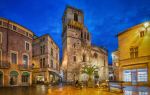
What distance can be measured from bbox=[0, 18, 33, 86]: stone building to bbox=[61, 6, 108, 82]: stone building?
18.7 m

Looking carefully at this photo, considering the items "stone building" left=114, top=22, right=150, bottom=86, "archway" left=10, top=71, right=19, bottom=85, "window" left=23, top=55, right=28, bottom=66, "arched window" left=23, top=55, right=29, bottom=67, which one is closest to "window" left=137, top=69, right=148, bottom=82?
"stone building" left=114, top=22, right=150, bottom=86

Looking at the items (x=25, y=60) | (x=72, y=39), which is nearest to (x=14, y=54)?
(x=25, y=60)

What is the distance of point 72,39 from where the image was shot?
194 ft

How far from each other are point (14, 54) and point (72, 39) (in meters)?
26.3

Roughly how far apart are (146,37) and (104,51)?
4785 centimetres

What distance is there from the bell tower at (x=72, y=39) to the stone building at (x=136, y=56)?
88.9 ft

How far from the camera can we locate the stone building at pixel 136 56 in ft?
84.1

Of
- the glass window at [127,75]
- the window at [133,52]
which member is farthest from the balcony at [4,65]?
the window at [133,52]

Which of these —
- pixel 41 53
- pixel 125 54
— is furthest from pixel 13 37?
pixel 125 54

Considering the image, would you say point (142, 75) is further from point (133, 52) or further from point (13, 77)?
point (13, 77)

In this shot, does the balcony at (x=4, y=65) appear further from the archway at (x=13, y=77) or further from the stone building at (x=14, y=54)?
the archway at (x=13, y=77)

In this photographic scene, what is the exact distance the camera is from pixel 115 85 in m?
18.7

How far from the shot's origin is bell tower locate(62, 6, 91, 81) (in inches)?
2219

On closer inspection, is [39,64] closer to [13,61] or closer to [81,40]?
[13,61]
